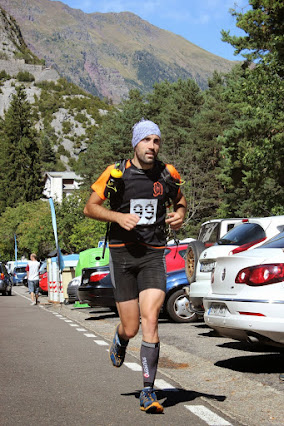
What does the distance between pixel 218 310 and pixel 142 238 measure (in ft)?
8.78

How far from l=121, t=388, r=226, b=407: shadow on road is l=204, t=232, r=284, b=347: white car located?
98 cm

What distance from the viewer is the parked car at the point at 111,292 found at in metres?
15.2

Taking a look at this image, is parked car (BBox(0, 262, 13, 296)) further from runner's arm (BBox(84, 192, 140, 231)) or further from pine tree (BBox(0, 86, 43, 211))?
pine tree (BBox(0, 86, 43, 211))

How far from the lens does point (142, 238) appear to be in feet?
20.1

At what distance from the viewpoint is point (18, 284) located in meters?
69.8

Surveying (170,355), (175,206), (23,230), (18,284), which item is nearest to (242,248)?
(170,355)

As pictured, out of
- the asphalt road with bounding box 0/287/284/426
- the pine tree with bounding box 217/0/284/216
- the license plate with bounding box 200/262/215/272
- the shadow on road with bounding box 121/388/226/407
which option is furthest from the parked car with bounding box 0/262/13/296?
the shadow on road with bounding box 121/388/226/407

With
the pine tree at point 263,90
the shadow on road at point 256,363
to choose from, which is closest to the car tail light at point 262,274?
the shadow on road at point 256,363

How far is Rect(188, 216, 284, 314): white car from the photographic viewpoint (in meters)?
11.0

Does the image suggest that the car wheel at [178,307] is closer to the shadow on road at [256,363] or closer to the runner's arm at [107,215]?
the shadow on road at [256,363]

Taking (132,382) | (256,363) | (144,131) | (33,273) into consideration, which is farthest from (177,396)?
(33,273)

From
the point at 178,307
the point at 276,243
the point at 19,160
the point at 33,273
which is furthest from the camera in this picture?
the point at 19,160

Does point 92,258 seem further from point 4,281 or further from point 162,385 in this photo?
point 4,281

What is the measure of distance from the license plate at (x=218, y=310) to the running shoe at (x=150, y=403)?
2420 mm
